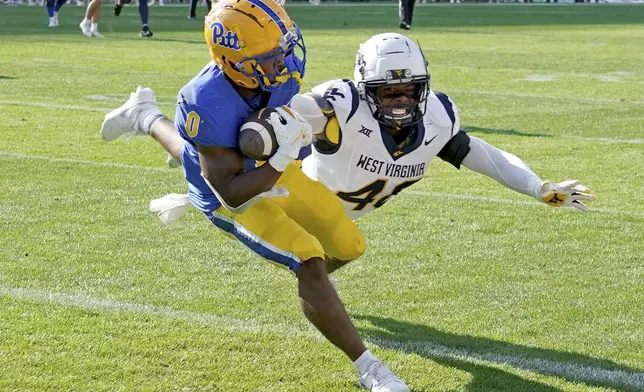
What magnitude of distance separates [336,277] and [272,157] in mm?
1560

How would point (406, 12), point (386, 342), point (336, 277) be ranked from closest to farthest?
point (386, 342) < point (336, 277) < point (406, 12)

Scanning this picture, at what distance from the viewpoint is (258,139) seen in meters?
3.62

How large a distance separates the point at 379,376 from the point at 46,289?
5.76 feet

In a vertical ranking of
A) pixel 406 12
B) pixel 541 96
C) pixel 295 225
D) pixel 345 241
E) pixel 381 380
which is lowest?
pixel 406 12

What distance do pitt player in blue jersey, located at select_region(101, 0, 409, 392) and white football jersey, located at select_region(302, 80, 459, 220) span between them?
41cm

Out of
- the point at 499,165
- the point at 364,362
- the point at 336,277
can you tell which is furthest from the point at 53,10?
the point at 364,362

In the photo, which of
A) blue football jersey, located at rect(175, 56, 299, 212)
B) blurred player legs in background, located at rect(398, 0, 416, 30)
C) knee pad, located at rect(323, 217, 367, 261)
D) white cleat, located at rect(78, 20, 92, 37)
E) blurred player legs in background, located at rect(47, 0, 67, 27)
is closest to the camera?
blue football jersey, located at rect(175, 56, 299, 212)

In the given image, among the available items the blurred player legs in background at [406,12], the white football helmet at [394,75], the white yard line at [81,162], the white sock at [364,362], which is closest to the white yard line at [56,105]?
the white yard line at [81,162]

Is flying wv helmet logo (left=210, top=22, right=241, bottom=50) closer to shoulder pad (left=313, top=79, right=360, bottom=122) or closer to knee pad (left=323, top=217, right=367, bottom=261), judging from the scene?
shoulder pad (left=313, top=79, right=360, bottom=122)

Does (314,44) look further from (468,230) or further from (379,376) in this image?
(379,376)

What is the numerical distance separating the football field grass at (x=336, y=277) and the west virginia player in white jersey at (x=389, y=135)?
54 centimetres

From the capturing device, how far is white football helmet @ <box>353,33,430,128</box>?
14.1ft

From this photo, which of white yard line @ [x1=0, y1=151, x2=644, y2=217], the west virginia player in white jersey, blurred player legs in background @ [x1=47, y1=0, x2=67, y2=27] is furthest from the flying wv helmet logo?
blurred player legs in background @ [x1=47, y1=0, x2=67, y2=27]

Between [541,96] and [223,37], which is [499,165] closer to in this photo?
[223,37]
